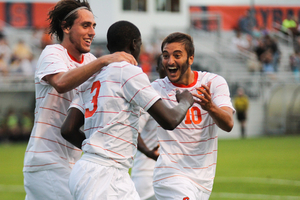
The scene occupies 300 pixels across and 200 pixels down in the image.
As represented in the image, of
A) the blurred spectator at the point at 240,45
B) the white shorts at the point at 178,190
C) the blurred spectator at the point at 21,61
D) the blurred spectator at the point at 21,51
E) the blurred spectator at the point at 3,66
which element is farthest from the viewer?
the blurred spectator at the point at 240,45

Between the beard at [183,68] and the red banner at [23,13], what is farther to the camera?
the red banner at [23,13]

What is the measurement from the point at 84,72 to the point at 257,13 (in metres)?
37.9

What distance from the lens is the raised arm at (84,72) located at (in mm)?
3781

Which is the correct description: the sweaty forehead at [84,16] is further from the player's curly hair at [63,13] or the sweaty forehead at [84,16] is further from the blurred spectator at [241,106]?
the blurred spectator at [241,106]

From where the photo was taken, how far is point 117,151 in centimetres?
372

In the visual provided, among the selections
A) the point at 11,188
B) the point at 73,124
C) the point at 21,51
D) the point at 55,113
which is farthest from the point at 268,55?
the point at 73,124

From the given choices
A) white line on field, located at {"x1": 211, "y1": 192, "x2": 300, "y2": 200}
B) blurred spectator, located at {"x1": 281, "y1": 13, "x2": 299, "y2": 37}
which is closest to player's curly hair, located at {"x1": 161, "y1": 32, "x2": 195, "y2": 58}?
white line on field, located at {"x1": 211, "y1": 192, "x2": 300, "y2": 200}

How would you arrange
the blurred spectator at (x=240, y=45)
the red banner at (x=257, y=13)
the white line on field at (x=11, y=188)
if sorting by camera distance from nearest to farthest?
1. the white line on field at (x=11, y=188)
2. the blurred spectator at (x=240, y=45)
3. the red banner at (x=257, y=13)

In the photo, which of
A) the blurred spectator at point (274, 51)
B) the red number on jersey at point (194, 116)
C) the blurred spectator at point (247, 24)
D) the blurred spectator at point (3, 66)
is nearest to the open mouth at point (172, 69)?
the red number on jersey at point (194, 116)

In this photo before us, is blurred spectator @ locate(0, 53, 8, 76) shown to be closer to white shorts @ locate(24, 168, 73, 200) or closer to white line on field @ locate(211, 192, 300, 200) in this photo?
white line on field @ locate(211, 192, 300, 200)

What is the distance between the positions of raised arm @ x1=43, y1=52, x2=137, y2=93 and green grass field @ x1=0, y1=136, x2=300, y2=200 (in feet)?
21.5

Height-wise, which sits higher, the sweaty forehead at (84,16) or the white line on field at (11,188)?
the sweaty forehead at (84,16)

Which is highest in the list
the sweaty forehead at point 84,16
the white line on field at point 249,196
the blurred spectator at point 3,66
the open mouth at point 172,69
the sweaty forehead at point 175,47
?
the sweaty forehead at point 84,16

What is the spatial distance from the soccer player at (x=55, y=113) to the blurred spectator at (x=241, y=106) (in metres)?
18.8
